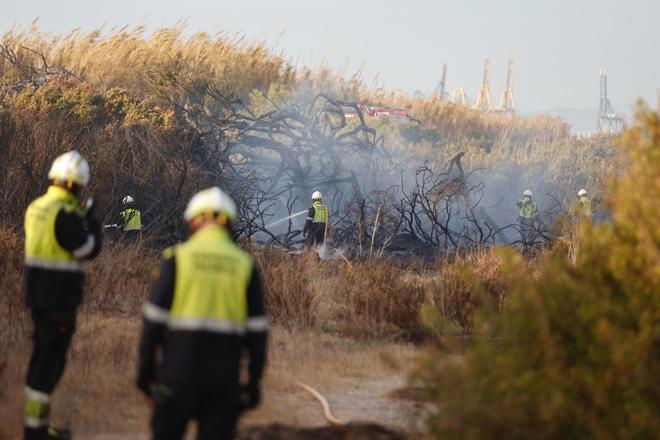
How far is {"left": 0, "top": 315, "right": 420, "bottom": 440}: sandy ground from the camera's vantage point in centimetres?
735

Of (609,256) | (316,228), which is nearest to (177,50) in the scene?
(316,228)

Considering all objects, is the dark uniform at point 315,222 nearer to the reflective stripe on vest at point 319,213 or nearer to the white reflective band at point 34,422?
the reflective stripe on vest at point 319,213

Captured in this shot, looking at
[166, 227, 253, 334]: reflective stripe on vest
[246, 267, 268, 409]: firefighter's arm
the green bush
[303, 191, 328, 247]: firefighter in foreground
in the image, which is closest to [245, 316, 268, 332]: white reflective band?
[246, 267, 268, 409]: firefighter's arm

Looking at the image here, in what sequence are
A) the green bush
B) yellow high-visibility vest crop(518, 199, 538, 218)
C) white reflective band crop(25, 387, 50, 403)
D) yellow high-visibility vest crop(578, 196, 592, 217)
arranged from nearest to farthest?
1. the green bush
2. white reflective band crop(25, 387, 50, 403)
3. yellow high-visibility vest crop(578, 196, 592, 217)
4. yellow high-visibility vest crop(518, 199, 538, 218)

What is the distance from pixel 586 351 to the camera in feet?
17.3

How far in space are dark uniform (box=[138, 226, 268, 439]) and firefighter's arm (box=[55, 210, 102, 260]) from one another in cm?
208

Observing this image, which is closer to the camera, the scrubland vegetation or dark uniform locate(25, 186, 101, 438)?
the scrubland vegetation

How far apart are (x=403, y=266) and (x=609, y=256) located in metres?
11.2

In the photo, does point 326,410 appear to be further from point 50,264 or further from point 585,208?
point 585,208

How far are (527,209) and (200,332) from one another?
2259 cm

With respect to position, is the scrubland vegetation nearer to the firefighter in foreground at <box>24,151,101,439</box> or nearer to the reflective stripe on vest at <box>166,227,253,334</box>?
the firefighter in foreground at <box>24,151,101,439</box>

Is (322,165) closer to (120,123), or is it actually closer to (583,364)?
(120,123)

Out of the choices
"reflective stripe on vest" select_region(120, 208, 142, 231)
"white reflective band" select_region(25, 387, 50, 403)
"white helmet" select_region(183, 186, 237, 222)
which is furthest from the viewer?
"reflective stripe on vest" select_region(120, 208, 142, 231)

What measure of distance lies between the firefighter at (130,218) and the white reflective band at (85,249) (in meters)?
10.3
